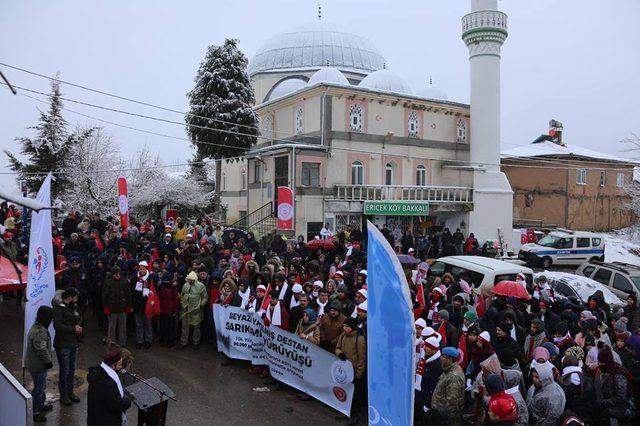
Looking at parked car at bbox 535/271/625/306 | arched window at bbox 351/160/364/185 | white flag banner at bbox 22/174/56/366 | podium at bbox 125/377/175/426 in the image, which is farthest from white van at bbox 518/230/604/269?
white flag banner at bbox 22/174/56/366

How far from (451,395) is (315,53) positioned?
118 feet

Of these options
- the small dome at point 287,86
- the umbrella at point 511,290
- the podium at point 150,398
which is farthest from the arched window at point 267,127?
the podium at point 150,398

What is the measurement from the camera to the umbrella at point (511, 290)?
940cm

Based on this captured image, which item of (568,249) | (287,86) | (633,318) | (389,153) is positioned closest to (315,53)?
(287,86)

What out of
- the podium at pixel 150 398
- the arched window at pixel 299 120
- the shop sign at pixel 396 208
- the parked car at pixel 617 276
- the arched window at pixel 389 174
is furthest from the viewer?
the arched window at pixel 389 174

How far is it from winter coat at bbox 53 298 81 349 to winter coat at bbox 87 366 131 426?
7.48ft

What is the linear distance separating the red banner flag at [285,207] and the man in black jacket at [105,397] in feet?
47.4

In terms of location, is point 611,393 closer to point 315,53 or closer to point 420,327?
point 420,327

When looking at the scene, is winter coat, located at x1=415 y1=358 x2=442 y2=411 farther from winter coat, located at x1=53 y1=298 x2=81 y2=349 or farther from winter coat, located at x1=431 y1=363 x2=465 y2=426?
winter coat, located at x1=53 y1=298 x2=81 y2=349

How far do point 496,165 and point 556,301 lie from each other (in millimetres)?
21252

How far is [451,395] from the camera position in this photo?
5887 millimetres

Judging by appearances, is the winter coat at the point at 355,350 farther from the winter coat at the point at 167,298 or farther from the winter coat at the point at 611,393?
the winter coat at the point at 167,298

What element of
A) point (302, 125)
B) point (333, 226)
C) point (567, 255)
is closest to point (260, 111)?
point (302, 125)

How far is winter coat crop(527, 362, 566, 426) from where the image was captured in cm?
539
